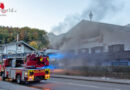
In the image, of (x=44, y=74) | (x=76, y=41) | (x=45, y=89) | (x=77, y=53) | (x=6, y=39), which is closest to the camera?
(x=45, y=89)

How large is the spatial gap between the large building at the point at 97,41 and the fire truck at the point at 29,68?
4.08 m

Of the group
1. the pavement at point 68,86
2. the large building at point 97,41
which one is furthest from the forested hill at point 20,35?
the pavement at point 68,86

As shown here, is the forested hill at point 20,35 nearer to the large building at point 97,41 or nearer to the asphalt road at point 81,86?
the large building at point 97,41

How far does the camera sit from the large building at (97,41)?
14211mm

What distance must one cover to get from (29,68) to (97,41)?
6.68 metres

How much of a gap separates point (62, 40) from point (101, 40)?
4.27 m

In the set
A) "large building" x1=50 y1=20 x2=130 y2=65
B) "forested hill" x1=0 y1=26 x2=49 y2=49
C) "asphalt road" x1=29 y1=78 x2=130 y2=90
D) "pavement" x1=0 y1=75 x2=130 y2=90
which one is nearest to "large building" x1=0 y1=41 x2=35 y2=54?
"forested hill" x1=0 y1=26 x2=49 y2=49

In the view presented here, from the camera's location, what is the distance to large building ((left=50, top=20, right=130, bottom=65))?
46.6 ft

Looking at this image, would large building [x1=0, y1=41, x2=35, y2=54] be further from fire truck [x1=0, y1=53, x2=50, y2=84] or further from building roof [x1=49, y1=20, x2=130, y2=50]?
fire truck [x1=0, y1=53, x2=50, y2=84]

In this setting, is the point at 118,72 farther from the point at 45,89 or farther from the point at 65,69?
the point at 45,89

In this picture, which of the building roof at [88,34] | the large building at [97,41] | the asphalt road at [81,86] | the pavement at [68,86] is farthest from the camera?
the large building at [97,41]

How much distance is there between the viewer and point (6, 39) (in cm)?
4741

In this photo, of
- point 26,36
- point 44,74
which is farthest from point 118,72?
point 26,36

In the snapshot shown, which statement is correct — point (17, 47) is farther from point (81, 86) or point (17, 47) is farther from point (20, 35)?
point (81, 86)
